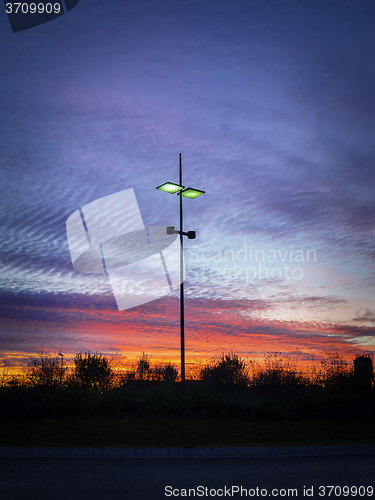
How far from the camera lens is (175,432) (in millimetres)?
8734

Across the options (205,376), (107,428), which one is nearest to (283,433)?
(107,428)

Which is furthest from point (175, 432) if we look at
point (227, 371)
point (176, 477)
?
point (227, 371)

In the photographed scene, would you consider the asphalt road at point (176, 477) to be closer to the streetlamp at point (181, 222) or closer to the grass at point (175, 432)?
the grass at point (175, 432)

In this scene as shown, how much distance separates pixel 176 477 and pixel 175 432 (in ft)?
8.31

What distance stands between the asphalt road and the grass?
2.68 ft

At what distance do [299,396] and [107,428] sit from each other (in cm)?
508

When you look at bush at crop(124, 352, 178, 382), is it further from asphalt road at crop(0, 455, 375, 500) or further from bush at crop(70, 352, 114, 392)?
asphalt road at crop(0, 455, 375, 500)

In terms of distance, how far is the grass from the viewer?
811 cm

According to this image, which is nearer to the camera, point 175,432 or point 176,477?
point 176,477

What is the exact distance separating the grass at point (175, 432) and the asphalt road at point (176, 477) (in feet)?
2.68

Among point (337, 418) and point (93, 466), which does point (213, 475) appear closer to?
point (93, 466)

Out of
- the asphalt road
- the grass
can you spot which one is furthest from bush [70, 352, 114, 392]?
the asphalt road

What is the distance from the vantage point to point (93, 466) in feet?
22.6

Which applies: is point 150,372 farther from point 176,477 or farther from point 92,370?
point 176,477
